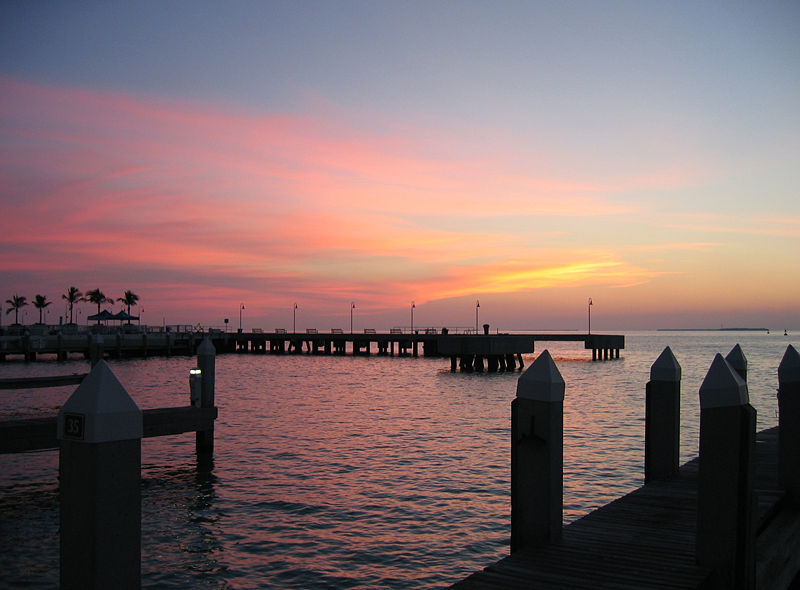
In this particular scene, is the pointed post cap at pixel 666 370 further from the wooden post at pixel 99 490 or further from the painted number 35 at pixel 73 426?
the painted number 35 at pixel 73 426

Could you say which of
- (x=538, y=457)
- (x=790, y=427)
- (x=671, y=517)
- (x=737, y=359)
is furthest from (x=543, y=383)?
(x=737, y=359)

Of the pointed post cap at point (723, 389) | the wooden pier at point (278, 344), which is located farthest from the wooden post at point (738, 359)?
the wooden pier at point (278, 344)

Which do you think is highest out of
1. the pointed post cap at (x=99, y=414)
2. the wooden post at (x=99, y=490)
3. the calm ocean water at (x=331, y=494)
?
the pointed post cap at (x=99, y=414)

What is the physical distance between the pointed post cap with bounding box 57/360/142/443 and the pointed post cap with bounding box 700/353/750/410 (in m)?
4.47

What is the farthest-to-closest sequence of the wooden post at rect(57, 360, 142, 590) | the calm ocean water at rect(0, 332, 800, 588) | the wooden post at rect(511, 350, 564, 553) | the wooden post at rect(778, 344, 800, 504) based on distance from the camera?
the calm ocean water at rect(0, 332, 800, 588) → the wooden post at rect(778, 344, 800, 504) → the wooden post at rect(511, 350, 564, 553) → the wooden post at rect(57, 360, 142, 590)

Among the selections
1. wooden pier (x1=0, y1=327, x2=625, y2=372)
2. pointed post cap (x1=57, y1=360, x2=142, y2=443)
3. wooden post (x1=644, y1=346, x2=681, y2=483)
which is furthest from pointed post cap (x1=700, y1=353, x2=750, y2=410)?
wooden pier (x1=0, y1=327, x2=625, y2=372)

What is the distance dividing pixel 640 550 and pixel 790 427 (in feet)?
11.7

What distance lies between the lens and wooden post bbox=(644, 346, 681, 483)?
8977 millimetres

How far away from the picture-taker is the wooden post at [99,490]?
140 inches

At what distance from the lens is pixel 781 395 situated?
8406mm

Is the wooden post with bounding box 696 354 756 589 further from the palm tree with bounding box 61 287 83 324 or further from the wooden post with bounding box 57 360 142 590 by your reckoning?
the palm tree with bounding box 61 287 83 324

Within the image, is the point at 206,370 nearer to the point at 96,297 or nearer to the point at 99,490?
the point at 99,490

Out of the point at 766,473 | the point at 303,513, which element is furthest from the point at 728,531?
the point at 303,513

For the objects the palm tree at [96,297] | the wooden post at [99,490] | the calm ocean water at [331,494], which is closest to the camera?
the wooden post at [99,490]
